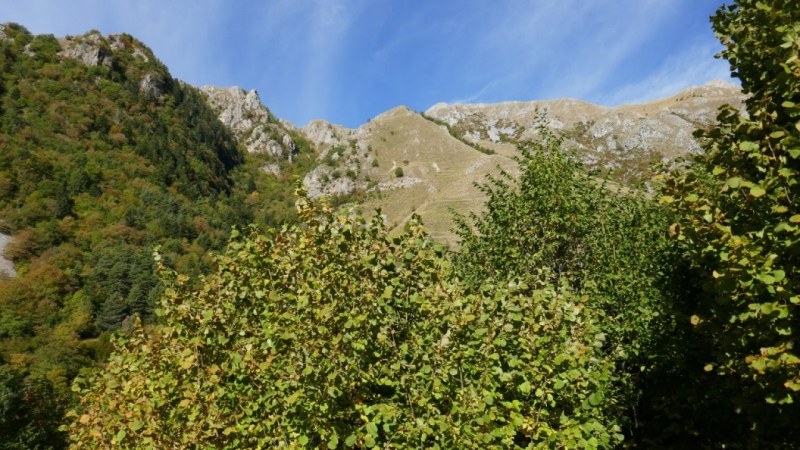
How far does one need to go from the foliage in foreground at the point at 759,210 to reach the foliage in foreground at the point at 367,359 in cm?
209

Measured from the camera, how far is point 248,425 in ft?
23.4

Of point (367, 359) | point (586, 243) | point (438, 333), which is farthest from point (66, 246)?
point (438, 333)

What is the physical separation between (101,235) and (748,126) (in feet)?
597

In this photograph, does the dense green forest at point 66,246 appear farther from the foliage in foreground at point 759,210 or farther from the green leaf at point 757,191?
the green leaf at point 757,191

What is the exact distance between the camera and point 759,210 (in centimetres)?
659

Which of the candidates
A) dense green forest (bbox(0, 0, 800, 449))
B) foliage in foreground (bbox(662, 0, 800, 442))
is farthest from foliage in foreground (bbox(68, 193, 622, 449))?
foliage in foreground (bbox(662, 0, 800, 442))

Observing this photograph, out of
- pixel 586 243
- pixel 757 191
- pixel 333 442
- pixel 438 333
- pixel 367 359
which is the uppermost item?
pixel 586 243

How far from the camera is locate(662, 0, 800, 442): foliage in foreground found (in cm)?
587

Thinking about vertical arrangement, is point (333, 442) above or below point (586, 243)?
below

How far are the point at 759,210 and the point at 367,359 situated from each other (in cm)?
606

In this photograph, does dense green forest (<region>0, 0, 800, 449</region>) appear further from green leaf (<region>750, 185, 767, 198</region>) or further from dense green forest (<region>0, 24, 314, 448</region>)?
dense green forest (<region>0, 24, 314, 448</region>)

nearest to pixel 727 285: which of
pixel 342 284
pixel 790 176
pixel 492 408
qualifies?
pixel 790 176

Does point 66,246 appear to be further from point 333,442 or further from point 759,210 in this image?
point 759,210

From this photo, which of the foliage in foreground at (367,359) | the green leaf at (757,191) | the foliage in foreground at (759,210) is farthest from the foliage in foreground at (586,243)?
the green leaf at (757,191)
